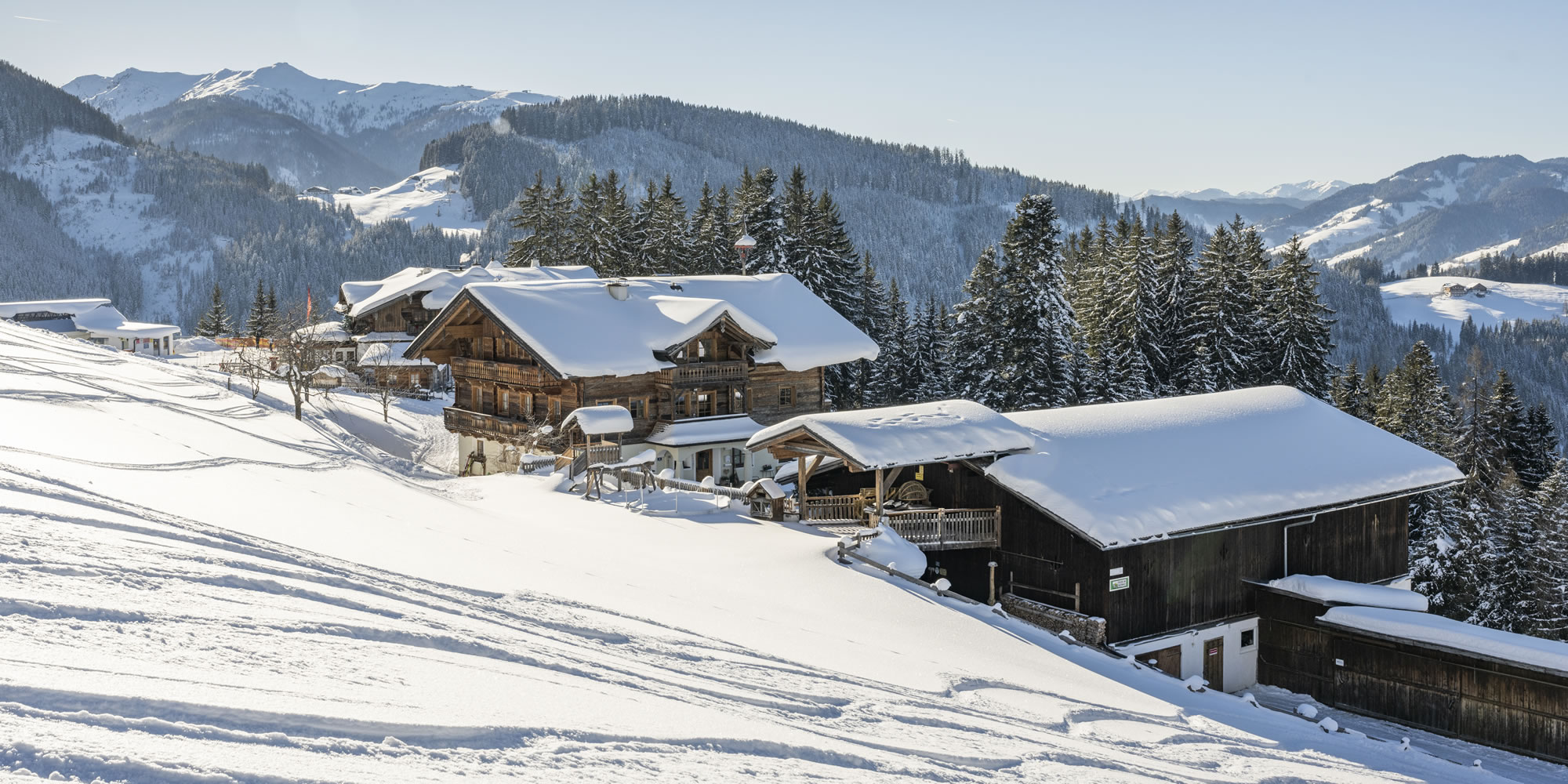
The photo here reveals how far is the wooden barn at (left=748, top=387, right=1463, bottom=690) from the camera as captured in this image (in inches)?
1069

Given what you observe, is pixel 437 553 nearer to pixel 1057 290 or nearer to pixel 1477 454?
pixel 1057 290

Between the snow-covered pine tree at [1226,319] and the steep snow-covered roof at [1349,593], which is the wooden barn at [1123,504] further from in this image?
the snow-covered pine tree at [1226,319]

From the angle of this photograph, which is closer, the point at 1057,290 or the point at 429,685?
the point at 429,685

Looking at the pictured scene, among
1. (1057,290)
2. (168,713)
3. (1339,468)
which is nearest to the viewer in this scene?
(168,713)

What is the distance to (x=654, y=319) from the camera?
44.6 meters

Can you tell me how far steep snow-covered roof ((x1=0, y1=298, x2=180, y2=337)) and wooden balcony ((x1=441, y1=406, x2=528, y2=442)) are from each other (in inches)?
2317

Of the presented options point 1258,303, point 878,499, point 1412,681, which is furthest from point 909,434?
point 1258,303

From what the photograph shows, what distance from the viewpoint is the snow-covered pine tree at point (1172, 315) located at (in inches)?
2233

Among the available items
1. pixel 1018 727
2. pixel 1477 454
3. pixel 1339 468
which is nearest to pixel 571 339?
pixel 1339 468

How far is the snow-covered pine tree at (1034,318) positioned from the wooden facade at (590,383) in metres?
11.4

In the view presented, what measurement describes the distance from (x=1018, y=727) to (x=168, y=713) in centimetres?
1002

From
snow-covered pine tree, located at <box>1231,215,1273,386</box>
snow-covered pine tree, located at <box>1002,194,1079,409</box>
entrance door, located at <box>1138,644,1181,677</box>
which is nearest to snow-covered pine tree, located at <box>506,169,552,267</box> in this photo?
snow-covered pine tree, located at <box>1002,194,1079,409</box>

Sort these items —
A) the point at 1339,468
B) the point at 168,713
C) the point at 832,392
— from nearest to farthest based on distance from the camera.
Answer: the point at 168,713 < the point at 1339,468 < the point at 832,392

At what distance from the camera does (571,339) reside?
41719 mm
